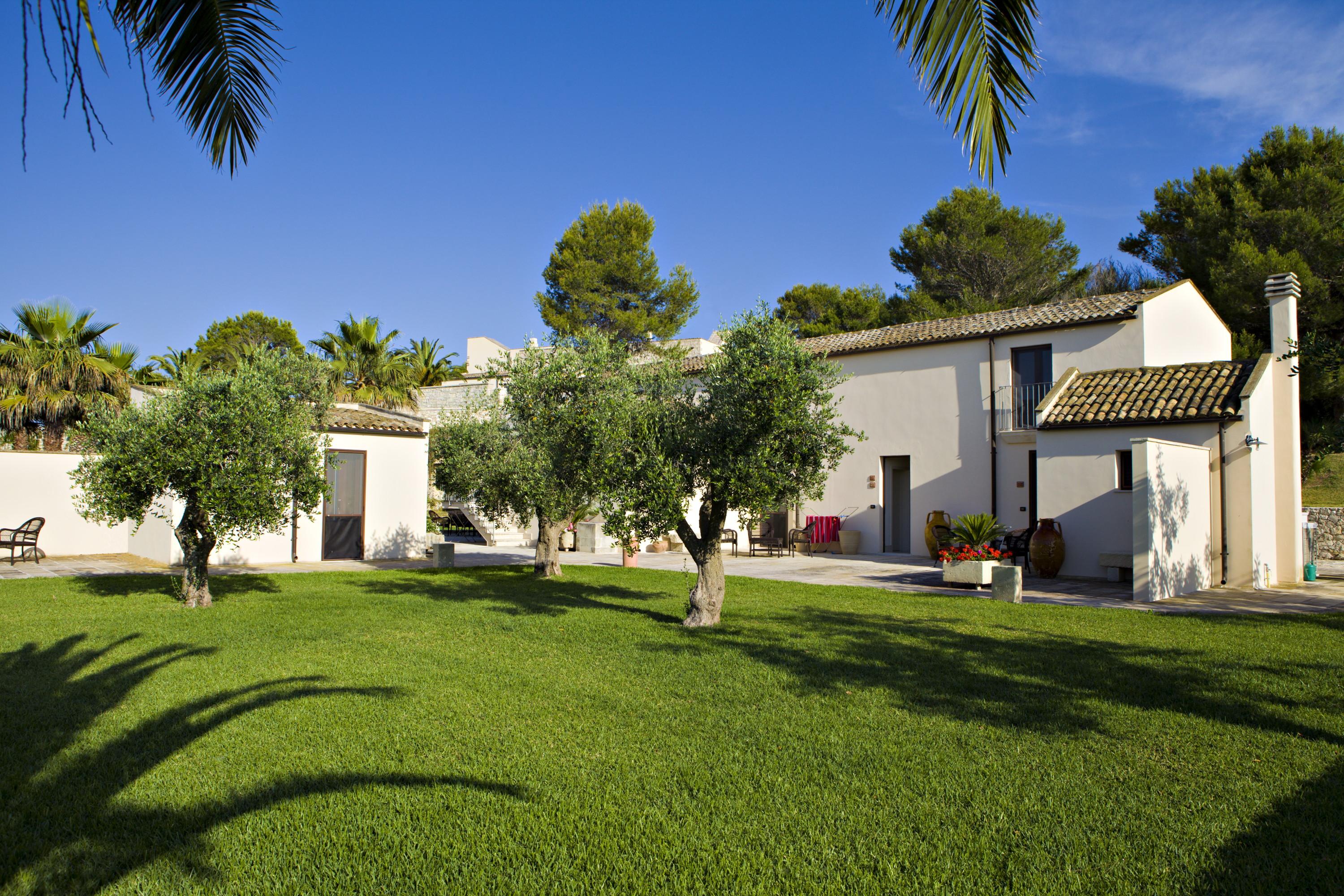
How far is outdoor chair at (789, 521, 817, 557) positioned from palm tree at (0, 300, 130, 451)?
1677 centimetres

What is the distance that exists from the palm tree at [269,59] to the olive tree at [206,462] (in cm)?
857

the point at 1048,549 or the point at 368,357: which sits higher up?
the point at 368,357

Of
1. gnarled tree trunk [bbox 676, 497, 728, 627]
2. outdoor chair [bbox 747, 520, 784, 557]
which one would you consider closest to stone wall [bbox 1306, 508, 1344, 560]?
outdoor chair [bbox 747, 520, 784, 557]

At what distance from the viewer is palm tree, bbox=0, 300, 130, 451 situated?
20.1 meters

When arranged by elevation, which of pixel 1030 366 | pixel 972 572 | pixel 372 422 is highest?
pixel 1030 366

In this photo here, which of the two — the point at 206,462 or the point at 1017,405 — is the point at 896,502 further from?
the point at 206,462

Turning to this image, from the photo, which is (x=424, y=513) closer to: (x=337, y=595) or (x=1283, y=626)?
(x=337, y=595)

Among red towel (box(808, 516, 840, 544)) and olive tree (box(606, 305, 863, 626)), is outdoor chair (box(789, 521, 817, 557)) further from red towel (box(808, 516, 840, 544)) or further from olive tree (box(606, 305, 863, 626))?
olive tree (box(606, 305, 863, 626))

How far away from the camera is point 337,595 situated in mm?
11578

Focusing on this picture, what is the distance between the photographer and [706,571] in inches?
365

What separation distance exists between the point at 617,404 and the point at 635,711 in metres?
4.98

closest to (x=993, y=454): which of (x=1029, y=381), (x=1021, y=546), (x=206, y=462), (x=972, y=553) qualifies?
(x=1029, y=381)

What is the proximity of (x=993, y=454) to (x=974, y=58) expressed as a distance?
17479mm

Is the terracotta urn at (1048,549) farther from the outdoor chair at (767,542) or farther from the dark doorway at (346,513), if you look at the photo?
the dark doorway at (346,513)
